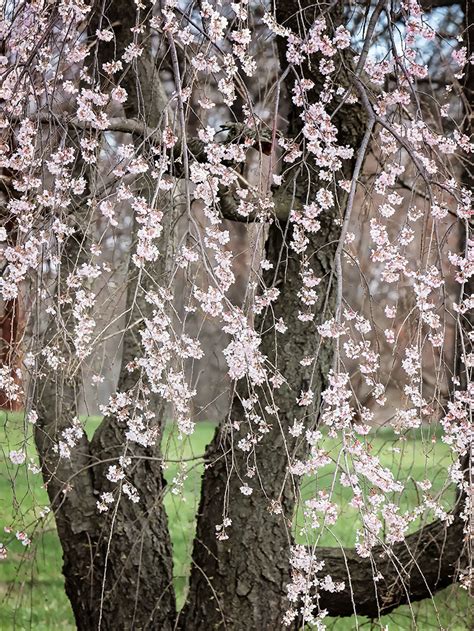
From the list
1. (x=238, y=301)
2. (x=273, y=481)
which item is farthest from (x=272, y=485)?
(x=238, y=301)

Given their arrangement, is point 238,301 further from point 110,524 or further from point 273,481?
point 110,524

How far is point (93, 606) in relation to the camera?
3.45 m

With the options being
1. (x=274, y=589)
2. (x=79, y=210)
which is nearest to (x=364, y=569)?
(x=274, y=589)

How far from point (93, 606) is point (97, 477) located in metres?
0.48

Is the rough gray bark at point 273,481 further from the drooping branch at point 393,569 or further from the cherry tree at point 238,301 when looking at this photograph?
the drooping branch at point 393,569

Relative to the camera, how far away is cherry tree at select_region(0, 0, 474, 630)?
2.36m

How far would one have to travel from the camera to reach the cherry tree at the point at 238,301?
2.36 metres

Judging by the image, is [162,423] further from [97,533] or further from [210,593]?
[210,593]

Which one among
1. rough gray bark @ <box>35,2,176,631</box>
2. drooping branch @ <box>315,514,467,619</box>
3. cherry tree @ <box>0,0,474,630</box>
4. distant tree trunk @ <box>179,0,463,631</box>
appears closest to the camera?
cherry tree @ <box>0,0,474,630</box>

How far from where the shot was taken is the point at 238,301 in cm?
340

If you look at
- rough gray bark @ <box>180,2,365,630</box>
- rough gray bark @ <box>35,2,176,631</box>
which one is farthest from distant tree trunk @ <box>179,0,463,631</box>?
rough gray bark @ <box>35,2,176,631</box>

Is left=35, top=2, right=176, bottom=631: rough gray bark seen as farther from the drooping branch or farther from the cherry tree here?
the drooping branch

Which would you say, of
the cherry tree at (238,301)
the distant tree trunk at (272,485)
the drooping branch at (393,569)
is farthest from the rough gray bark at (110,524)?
the drooping branch at (393,569)

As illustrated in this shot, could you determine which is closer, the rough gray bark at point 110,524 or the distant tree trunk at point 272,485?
the distant tree trunk at point 272,485
